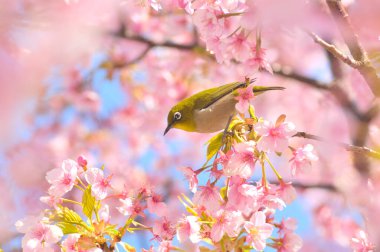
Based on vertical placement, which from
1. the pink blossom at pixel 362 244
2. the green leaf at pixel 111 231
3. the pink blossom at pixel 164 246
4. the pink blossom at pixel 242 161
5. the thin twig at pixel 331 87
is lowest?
the thin twig at pixel 331 87

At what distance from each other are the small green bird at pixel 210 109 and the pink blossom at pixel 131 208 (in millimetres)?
511

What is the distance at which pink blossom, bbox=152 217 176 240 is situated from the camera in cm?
226

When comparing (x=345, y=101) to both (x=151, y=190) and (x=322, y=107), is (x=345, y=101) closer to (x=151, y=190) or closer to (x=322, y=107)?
(x=322, y=107)

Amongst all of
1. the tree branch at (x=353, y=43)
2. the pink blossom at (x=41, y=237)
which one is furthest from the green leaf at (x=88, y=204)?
the tree branch at (x=353, y=43)

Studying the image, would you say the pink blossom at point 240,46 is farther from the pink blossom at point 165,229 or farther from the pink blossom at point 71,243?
the pink blossom at point 71,243

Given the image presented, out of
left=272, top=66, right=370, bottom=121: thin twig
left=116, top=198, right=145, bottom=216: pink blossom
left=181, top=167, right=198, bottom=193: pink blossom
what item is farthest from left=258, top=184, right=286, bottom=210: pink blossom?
left=272, top=66, right=370, bottom=121: thin twig

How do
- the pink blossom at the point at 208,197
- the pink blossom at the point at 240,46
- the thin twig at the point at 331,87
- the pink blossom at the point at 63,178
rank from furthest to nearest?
the thin twig at the point at 331,87 → the pink blossom at the point at 240,46 → the pink blossom at the point at 63,178 → the pink blossom at the point at 208,197

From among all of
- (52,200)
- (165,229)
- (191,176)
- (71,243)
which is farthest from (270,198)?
(52,200)

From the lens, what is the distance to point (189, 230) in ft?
7.14

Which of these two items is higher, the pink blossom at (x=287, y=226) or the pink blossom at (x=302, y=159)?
the pink blossom at (x=302, y=159)

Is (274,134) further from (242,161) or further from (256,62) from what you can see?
(256,62)

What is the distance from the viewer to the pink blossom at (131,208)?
2279 millimetres

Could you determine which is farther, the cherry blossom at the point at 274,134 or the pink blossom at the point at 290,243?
the pink blossom at the point at 290,243

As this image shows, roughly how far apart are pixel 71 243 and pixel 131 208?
296 millimetres
